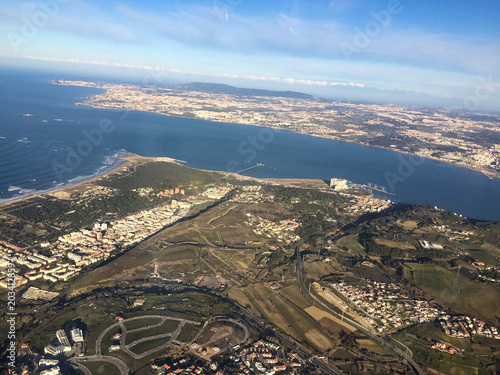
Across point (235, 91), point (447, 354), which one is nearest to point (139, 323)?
point (447, 354)

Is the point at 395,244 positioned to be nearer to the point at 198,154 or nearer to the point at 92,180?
the point at 92,180

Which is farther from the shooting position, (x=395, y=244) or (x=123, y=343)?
(x=395, y=244)

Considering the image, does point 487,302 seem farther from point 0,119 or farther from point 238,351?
point 0,119

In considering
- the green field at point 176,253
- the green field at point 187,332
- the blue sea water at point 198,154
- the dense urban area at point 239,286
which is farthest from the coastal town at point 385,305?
the blue sea water at point 198,154

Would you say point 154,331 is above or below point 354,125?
below

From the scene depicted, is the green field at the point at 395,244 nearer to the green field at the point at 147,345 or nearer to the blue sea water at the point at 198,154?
the blue sea water at the point at 198,154

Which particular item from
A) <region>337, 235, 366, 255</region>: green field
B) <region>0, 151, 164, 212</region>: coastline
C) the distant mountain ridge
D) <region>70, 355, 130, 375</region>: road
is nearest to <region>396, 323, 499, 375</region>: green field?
<region>337, 235, 366, 255</region>: green field
